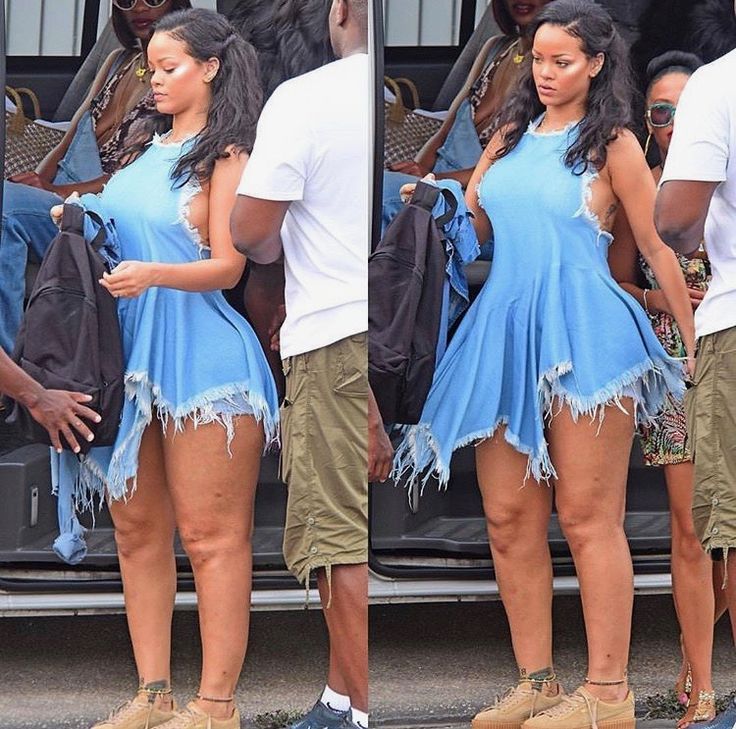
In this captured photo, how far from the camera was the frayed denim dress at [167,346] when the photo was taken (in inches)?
106

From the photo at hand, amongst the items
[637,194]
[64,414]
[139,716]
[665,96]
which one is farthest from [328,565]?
[665,96]

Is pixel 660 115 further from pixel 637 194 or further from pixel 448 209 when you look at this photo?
pixel 448 209

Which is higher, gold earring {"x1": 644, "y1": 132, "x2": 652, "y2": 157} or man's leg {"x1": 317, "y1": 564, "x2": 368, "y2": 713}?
gold earring {"x1": 644, "y1": 132, "x2": 652, "y2": 157}

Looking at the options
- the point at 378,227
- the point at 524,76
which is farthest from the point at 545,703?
the point at 524,76

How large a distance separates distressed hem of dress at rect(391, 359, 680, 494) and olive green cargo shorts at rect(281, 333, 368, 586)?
17cm

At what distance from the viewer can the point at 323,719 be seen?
2.97 metres

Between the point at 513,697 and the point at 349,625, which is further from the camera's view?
the point at 513,697

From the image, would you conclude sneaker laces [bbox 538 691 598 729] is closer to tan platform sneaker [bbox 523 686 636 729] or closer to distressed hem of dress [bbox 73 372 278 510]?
tan platform sneaker [bbox 523 686 636 729]

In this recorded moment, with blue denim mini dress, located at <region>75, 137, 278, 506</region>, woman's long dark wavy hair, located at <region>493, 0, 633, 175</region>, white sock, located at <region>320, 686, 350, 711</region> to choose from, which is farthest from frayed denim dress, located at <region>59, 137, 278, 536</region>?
woman's long dark wavy hair, located at <region>493, 0, 633, 175</region>

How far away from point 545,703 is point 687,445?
0.64 meters

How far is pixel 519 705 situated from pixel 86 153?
1487 millimetres

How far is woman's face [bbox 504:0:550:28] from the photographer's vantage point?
9.68 ft

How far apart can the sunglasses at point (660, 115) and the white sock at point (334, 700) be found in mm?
1376

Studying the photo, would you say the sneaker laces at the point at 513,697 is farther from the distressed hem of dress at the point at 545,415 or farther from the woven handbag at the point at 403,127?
the woven handbag at the point at 403,127
